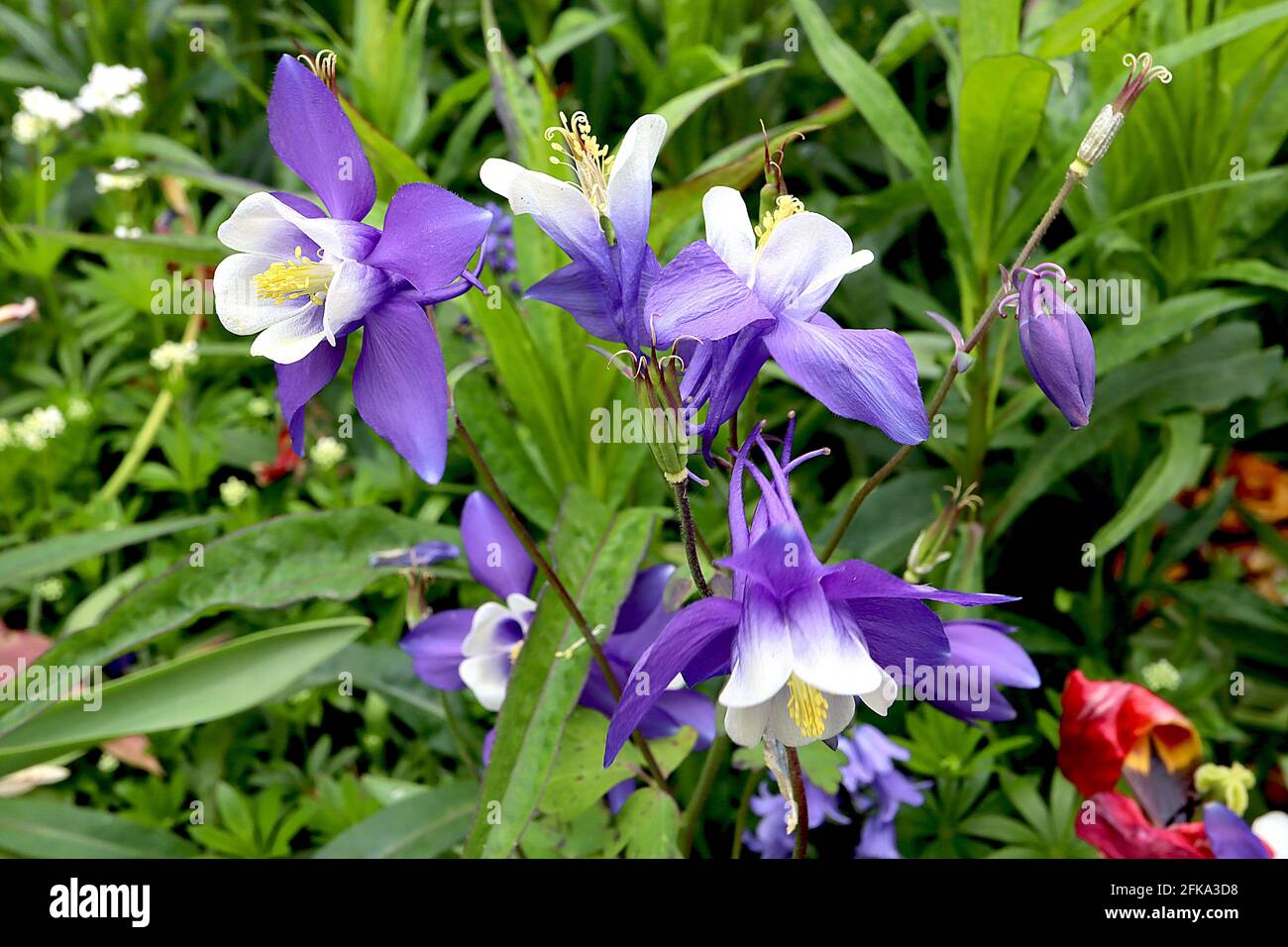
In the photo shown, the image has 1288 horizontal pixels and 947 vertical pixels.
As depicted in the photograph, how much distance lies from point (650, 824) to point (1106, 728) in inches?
14.2

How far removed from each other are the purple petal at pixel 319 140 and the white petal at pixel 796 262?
0.23m

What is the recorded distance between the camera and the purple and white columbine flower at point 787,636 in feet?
1.65

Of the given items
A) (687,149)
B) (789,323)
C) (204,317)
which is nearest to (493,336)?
(789,323)

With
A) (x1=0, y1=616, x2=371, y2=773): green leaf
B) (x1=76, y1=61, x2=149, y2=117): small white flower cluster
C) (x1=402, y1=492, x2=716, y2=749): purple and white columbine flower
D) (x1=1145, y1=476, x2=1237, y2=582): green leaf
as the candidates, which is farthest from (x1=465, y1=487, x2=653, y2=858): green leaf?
(x1=76, y1=61, x2=149, y2=117): small white flower cluster

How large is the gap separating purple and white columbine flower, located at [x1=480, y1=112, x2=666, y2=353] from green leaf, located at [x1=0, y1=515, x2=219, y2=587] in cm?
63

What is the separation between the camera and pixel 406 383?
23.4 inches

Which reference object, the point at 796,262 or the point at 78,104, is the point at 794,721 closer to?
the point at 796,262

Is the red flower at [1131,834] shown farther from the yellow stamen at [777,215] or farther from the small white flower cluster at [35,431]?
the small white flower cluster at [35,431]

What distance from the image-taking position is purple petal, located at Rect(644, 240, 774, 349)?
20.1 inches

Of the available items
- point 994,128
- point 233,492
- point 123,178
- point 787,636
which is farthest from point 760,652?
point 123,178

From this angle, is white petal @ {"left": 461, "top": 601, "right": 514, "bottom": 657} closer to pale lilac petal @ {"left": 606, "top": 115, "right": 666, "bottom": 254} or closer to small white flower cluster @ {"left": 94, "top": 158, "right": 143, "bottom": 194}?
pale lilac petal @ {"left": 606, "top": 115, "right": 666, "bottom": 254}

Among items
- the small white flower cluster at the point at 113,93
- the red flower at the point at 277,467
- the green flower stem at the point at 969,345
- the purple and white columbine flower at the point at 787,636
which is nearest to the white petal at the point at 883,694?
the purple and white columbine flower at the point at 787,636

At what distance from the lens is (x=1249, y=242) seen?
50.2 inches

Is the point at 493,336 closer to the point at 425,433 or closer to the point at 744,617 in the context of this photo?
the point at 425,433
